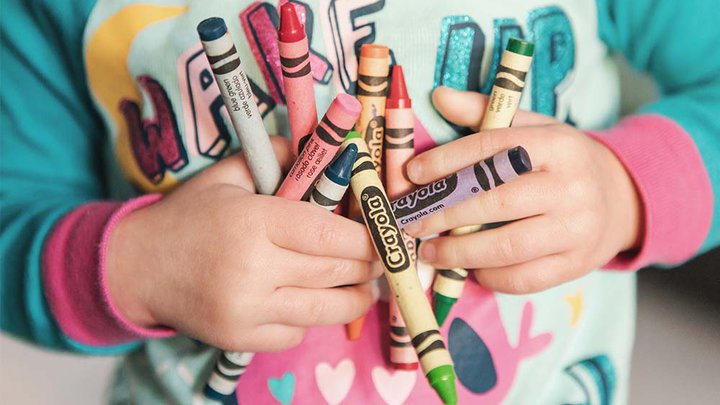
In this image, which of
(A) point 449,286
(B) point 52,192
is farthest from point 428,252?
(B) point 52,192

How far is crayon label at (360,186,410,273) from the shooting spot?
0.94 ft

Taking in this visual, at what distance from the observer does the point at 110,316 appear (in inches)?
14.9

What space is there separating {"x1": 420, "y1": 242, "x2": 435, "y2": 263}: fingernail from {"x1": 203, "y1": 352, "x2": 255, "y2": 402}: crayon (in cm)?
10

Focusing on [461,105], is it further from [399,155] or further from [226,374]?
[226,374]

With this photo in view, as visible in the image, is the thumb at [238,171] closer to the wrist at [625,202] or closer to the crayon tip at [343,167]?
the crayon tip at [343,167]

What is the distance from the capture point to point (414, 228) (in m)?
0.32

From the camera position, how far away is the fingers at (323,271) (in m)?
0.32

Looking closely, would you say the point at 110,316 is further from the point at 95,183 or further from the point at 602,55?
the point at 602,55

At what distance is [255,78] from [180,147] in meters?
0.06

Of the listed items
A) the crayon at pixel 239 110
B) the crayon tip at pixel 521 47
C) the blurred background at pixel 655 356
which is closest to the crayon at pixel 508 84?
the crayon tip at pixel 521 47

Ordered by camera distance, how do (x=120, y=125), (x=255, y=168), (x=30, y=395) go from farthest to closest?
(x=30, y=395) → (x=120, y=125) → (x=255, y=168)

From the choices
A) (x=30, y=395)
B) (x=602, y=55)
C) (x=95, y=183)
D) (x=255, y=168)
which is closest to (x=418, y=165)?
(x=255, y=168)

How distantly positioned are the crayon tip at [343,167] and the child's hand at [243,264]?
0.9 inches

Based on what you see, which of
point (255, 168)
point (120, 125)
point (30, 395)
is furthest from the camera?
point (30, 395)
